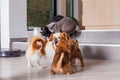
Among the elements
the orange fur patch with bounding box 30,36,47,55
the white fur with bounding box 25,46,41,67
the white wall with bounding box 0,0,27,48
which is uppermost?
the white wall with bounding box 0,0,27,48

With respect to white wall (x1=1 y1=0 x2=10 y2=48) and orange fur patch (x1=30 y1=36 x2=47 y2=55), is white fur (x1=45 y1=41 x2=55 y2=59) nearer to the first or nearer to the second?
orange fur patch (x1=30 y1=36 x2=47 y2=55)

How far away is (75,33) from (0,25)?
494 mm

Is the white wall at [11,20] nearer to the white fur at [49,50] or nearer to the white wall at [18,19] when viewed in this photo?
the white wall at [18,19]

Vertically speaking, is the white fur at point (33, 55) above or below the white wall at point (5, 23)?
below

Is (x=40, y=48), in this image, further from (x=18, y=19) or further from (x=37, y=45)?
(x=18, y=19)

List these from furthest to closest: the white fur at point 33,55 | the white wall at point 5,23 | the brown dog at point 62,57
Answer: the white wall at point 5,23
the white fur at point 33,55
the brown dog at point 62,57

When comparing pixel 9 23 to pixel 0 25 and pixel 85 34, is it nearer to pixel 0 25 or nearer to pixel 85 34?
pixel 0 25

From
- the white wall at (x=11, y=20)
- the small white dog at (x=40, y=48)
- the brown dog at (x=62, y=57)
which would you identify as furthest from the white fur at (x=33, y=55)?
the white wall at (x=11, y=20)

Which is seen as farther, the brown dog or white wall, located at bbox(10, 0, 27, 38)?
white wall, located at bbox(10, 0, 27, 38)

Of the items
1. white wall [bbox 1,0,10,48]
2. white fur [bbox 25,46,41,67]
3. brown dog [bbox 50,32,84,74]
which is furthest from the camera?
white wall [bbox 1,0,10,48]

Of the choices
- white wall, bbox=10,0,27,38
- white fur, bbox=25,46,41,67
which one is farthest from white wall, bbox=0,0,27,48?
white fur, bbox=25,46,41,67

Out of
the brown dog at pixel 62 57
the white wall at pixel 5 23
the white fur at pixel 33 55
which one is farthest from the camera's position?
the white wall at pixel 5 23

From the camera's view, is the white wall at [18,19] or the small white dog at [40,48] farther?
the white wall at [18,19]

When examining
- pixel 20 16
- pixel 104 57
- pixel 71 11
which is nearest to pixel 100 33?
pixel 104 57
